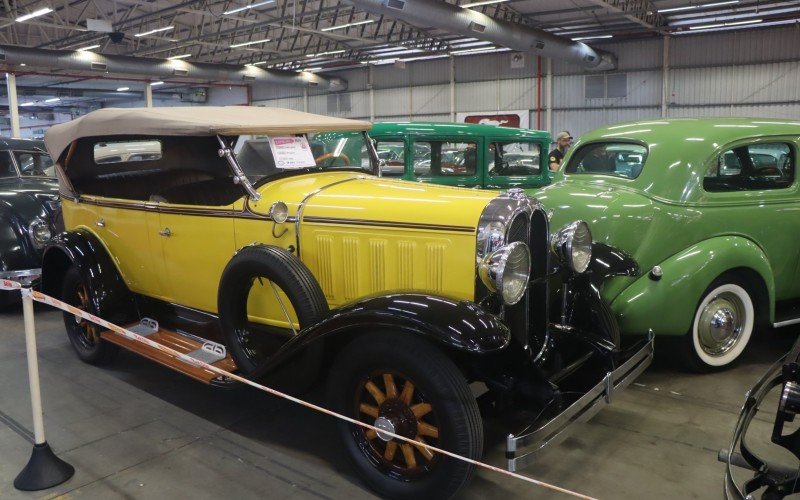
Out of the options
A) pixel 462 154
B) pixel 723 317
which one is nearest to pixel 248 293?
pixel 723 317

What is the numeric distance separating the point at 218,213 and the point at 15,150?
5022 mm

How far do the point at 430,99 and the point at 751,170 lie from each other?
55.0 ft

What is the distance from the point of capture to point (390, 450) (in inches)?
117

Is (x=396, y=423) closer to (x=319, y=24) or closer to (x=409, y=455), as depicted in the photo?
(x=409, y=455)

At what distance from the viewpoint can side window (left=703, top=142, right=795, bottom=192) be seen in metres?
4.96

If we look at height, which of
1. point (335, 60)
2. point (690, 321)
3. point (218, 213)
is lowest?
point (690, 321)

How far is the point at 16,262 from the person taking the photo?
616cm

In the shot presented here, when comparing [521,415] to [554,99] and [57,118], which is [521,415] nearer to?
[554,99]

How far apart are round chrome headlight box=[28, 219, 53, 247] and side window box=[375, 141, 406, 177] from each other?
4111 millimetres

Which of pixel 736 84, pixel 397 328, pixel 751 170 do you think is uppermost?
pixel 736 84

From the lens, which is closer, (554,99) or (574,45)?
(574,45)

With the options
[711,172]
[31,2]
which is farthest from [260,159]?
[31,2]

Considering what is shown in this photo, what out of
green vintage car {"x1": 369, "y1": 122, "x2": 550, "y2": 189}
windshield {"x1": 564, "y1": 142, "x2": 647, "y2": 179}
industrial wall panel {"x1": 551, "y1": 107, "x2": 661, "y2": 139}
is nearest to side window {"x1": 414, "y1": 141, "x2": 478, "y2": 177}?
green vintage car {"x1": 369, "y1": 122, "x2": 550, "y2": 189}

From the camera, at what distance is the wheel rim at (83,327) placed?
4.66 m
